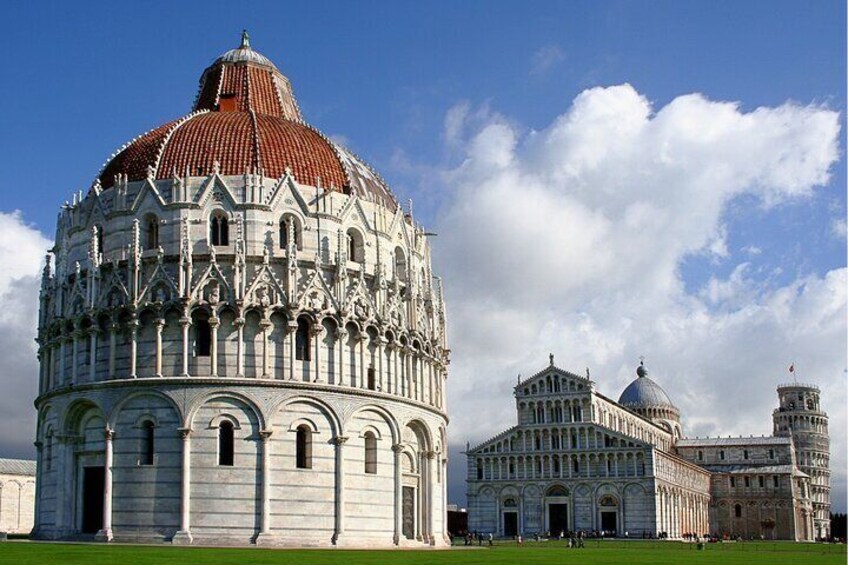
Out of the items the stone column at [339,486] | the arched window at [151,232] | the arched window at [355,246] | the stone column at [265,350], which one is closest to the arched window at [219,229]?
the arched window at [151,232]

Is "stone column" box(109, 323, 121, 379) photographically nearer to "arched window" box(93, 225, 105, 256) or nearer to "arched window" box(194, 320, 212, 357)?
"arched window" box(194, 320, 212, 357)

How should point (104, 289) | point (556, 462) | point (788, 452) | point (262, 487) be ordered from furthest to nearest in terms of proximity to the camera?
point (788, 452)
point (556, 462)
point (104, 289)
point (262, 487)

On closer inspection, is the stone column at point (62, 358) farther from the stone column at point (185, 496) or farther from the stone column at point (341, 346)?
the stone column at point (341, 346)

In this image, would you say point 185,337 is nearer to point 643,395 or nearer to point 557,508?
point 557,508

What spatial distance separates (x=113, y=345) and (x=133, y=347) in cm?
128

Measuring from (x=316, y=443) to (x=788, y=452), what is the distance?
111 meters

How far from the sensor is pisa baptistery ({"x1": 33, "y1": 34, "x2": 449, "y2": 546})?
4853 cm

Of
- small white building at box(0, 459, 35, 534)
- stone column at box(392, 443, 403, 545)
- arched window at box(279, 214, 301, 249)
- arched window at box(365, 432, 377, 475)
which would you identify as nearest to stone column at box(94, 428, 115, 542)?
arched window at box(365, 432, 377, 475)

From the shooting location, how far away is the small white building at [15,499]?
105m

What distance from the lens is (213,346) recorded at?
49219 millimetres

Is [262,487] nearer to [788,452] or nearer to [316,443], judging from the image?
[316,443]

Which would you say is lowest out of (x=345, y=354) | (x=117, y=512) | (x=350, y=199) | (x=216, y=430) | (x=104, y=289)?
(x=117, y=512)

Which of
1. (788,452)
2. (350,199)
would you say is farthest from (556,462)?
(350,199)

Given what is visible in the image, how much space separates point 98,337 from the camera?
168ft
